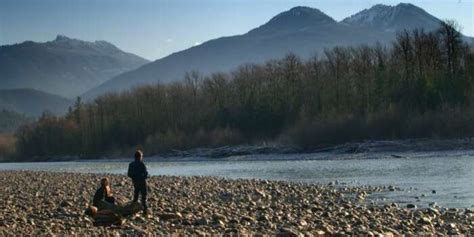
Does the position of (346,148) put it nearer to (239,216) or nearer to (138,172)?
(239,216)

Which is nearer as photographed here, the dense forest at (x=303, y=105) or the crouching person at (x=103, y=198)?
the crouching person at (x=103, y=198)

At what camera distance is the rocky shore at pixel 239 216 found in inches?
774

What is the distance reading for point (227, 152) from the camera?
108m

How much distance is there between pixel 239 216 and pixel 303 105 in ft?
279

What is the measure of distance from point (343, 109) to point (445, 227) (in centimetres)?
8033

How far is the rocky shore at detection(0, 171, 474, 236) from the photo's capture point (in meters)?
19.7

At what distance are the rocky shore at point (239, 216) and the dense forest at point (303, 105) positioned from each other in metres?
Answer: 58.4

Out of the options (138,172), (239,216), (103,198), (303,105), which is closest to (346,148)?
(303,105)

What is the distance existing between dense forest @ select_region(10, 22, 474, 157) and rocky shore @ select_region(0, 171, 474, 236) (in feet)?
192

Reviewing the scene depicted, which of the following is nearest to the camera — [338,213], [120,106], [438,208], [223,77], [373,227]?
[373,227]

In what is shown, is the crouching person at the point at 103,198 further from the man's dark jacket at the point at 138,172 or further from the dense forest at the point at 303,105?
the dense forest at the point at 303,105

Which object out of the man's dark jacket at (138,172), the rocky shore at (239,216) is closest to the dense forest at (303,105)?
the rocky shore at (239,216)

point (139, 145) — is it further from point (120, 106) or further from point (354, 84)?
point (354, 84)

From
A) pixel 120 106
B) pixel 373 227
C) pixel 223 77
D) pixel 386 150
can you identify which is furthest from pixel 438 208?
pixel 120 106
